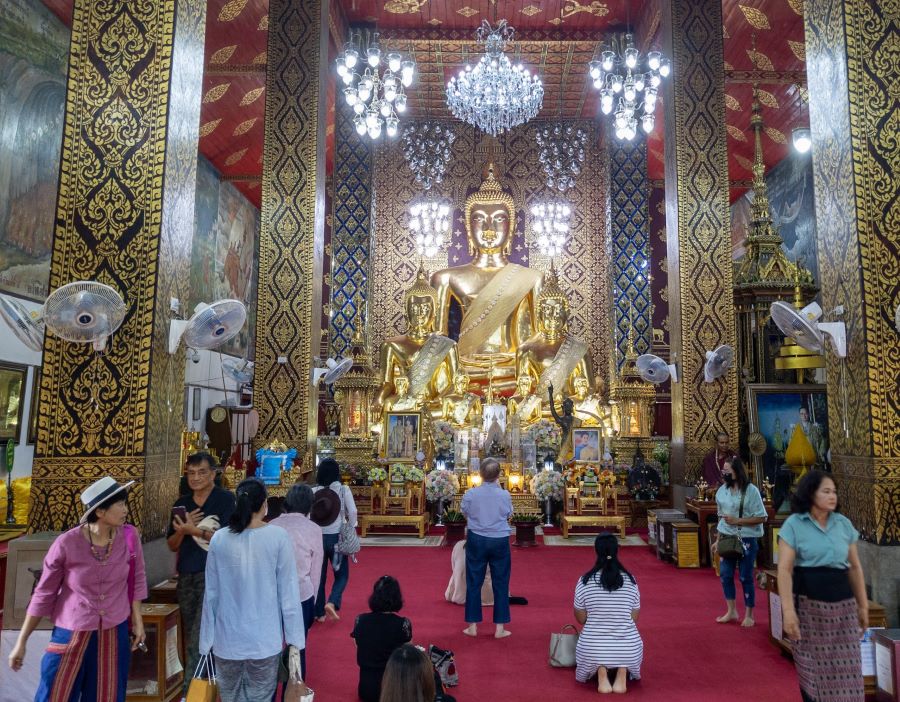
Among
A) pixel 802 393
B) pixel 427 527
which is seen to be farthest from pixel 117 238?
pixel 802 393

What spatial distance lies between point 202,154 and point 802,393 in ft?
36.4

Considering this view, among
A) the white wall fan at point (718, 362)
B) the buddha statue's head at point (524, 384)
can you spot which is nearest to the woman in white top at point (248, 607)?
the white wall fan at point (718, 362)

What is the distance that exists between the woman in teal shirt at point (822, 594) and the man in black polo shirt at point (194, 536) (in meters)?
2.43

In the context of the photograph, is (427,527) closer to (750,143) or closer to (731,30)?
(731,30)

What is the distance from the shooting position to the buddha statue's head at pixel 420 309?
13.2m


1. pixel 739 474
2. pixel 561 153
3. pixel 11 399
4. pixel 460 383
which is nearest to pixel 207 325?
pixel 739 474

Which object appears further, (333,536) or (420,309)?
(420,309)

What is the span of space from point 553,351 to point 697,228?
15.2 feet

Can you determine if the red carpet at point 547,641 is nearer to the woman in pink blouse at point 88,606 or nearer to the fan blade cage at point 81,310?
the woman in pink blouse at point 88,606

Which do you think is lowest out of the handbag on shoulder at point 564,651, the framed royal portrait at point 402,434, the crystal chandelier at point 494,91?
the handbag on shoulder at point 564,651

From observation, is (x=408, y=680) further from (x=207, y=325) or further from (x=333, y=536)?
(x=207, y=325)

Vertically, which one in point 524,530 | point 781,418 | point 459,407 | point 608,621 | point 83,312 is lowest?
point 524,530

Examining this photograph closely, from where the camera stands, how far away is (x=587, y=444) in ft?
34.0

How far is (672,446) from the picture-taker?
28.4ft
